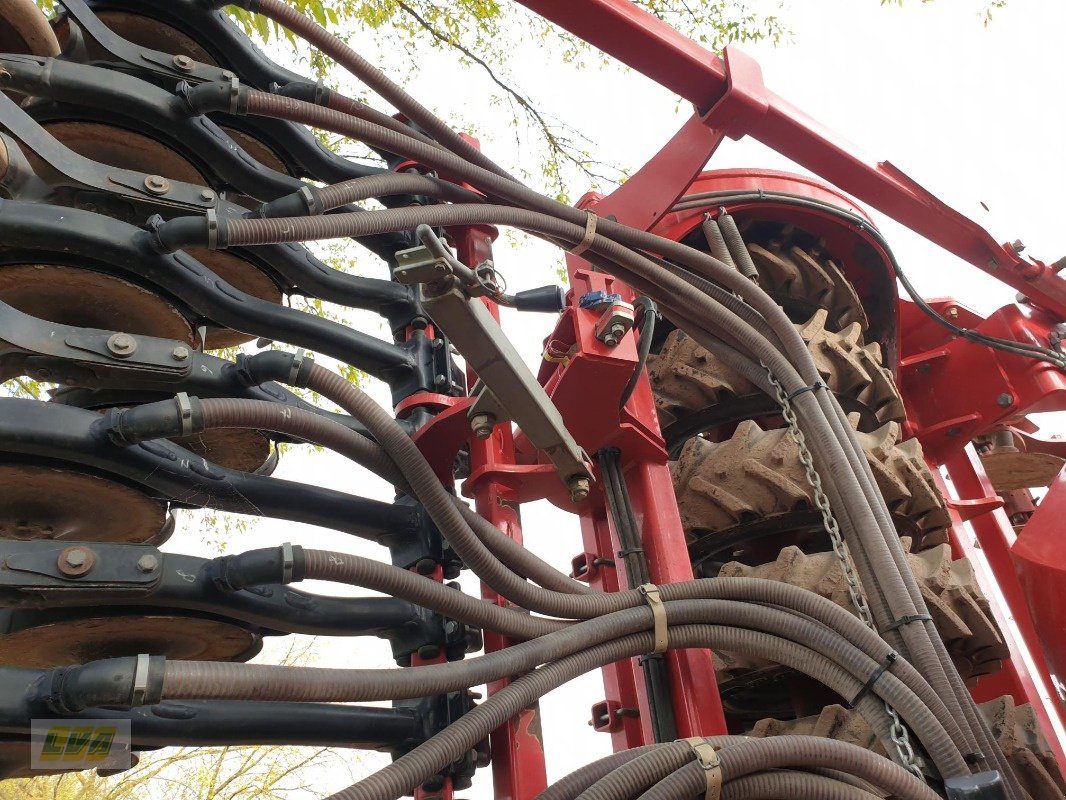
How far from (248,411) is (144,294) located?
0.46m

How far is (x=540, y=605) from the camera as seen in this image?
5.57 feet

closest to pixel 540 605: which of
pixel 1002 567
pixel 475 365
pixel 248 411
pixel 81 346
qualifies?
pixel 475 365

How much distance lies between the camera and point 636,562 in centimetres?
198

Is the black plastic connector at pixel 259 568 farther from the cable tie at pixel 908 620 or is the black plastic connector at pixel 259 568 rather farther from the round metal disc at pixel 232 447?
the cable tie at pixel 908 620

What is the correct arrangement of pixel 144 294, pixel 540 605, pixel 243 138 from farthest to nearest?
pixel 243 138 < pixel 144 294 < pixel 540 605

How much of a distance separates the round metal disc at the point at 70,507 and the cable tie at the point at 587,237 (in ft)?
3.47

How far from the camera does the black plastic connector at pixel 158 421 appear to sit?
150 centimetres

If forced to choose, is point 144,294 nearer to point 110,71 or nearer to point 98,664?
point 110,71

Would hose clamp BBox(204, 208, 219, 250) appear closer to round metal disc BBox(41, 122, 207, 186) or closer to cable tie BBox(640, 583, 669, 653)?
round metal disc BBox(41, 122, 207, 186)

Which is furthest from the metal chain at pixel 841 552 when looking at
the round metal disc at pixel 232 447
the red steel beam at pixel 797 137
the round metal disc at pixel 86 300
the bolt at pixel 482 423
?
the round metal disc at pixel 86 300

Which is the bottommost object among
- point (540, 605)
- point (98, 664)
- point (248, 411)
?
point (98, 664)

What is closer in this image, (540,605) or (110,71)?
(540,605)

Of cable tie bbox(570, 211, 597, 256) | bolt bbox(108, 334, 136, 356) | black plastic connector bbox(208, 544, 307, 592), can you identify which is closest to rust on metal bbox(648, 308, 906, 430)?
cable tie bbox(570, 211, 597, 256)

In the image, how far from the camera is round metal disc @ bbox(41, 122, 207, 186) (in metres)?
1.95
